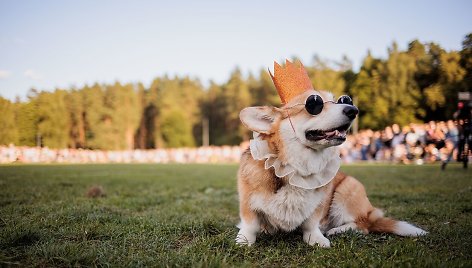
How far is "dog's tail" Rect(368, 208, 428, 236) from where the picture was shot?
128 inches

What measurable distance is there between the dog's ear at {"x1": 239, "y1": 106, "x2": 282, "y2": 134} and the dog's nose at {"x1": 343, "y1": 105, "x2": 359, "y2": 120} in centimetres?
61

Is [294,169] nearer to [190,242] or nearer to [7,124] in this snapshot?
[190,242]

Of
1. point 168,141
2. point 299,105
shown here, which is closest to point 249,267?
point 299,105

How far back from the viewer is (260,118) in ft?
10.3

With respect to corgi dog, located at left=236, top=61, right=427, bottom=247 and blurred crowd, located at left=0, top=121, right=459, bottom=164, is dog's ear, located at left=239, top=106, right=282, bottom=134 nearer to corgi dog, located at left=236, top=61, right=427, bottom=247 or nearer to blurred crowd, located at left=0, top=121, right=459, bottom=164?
corgi dog, located at left=236, top=61, right=427, bottom=247

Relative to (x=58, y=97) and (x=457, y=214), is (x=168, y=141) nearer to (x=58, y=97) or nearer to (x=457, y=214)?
(x=58, y=97)

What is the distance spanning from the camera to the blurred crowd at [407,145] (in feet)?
56.3

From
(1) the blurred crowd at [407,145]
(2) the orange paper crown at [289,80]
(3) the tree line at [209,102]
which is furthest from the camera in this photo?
(1) the blurred crowd at [407,145]

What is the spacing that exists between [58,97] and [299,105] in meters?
8.10

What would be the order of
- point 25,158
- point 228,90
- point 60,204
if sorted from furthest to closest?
point 228,90
point 25,158
point 60,204

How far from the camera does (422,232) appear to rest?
3.26 m

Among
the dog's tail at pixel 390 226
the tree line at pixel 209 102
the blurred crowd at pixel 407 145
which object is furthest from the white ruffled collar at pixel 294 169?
the blurred crowd at pixel 407 145

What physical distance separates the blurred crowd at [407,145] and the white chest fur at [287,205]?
1369 centimetres

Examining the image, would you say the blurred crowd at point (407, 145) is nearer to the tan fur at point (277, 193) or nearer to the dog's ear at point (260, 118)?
the tan fur at point (277, 193)
